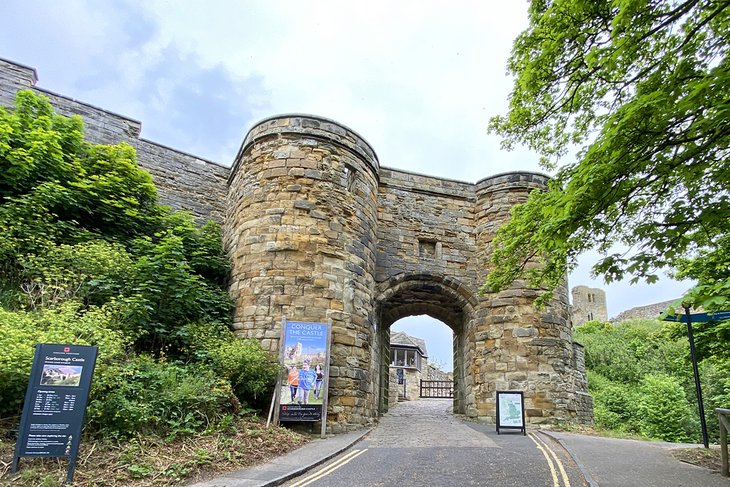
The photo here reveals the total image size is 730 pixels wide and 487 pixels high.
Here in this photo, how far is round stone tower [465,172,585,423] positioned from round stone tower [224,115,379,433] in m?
3.76

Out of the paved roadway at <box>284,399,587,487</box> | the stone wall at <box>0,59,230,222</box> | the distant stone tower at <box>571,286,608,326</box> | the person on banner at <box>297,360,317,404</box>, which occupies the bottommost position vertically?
the paved roadway at <box>284,399,587,487</box>

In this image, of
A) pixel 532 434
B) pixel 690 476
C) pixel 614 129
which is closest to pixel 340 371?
pixel 532 434

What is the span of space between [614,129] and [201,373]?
276 inches

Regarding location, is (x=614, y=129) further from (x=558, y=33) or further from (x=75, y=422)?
(x=75, y=422)

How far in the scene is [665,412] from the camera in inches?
642

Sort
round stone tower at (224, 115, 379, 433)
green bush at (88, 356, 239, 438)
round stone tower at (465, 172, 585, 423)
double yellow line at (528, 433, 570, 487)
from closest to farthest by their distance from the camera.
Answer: double yellow line at (528, 433, 570, 487) → green bush at (88, 356, 239, 438) → round stone tower at (224, 115, 379, 433) → round stone tower at (465, 172, 585, 423)

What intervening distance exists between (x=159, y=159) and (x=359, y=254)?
22.1 feet

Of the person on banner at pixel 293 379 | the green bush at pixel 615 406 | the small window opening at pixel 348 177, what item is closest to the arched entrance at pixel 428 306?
the small window opening at pixel 348 177

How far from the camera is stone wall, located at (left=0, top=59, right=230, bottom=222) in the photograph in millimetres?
11867

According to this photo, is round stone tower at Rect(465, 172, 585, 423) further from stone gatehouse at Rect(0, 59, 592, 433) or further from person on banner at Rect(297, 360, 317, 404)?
person on banner at Rect(297, 360, 317, 404)

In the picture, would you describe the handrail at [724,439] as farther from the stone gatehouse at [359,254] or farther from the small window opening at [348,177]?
the small window opening at [348,177]

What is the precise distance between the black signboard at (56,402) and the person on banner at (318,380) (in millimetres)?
4475

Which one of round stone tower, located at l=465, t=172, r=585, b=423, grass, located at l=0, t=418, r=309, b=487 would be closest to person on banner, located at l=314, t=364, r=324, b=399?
grass, located at l=0, t=418, r=309, b=487

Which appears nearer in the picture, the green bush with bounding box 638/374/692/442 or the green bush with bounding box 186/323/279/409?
the green bush with bounding box 186/323/279/409
